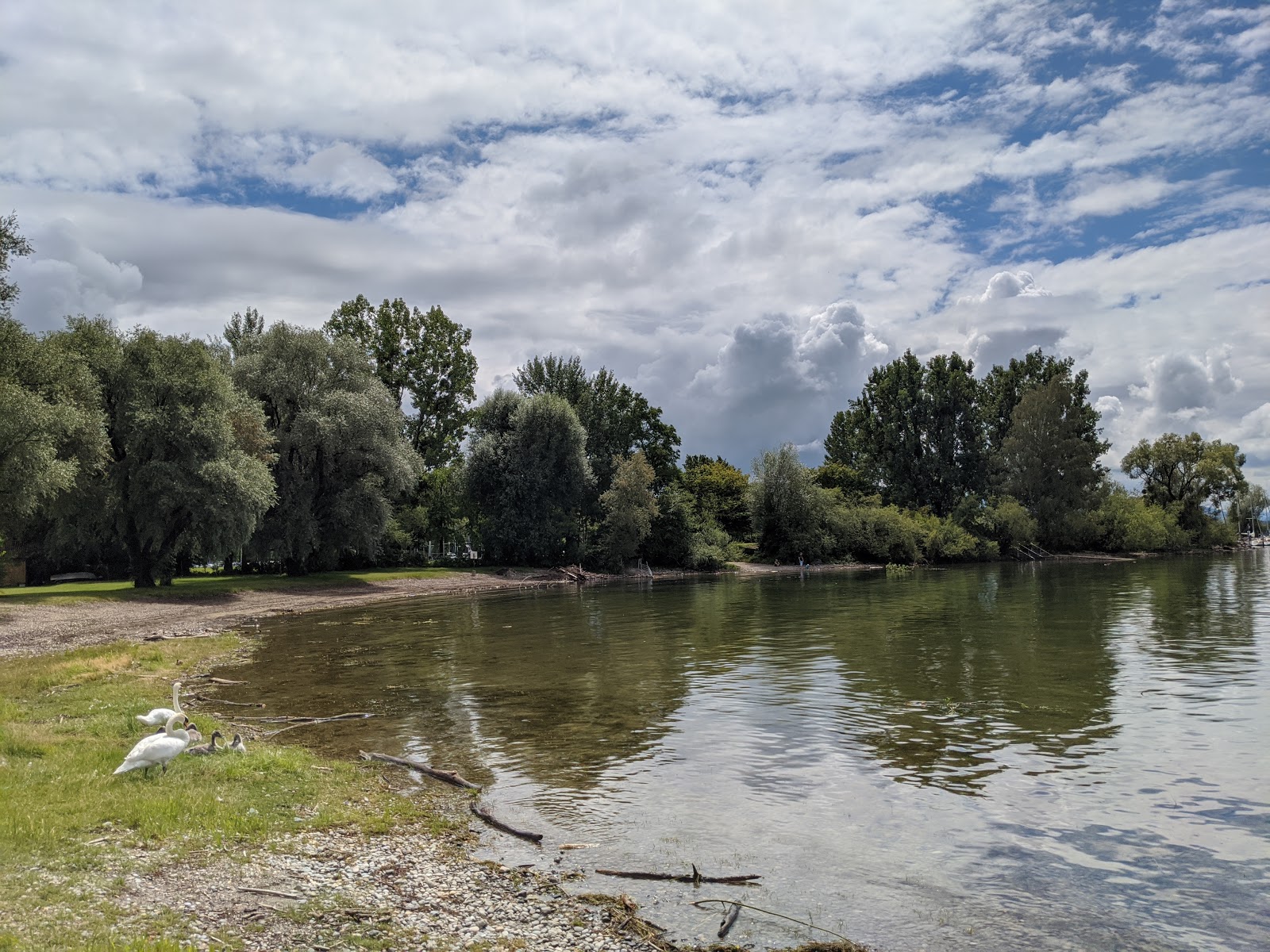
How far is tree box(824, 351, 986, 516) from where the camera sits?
125000 mm

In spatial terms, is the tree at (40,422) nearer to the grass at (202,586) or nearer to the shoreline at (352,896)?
the grass at (202,586)

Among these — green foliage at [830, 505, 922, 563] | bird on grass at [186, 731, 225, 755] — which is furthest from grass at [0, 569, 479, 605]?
green foliage at [830, 505, 922, 563]

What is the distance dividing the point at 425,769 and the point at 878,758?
795 centimetres

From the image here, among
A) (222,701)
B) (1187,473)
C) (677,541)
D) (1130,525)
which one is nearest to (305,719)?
(222,701)

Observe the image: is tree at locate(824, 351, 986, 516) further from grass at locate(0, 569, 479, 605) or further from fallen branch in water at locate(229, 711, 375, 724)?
fallen branch in water at locate(229, 711, 375, 724)

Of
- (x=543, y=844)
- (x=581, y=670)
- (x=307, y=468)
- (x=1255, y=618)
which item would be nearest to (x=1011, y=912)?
(x=543, y=844)

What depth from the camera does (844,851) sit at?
11.4m

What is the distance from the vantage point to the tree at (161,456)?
1932 inches

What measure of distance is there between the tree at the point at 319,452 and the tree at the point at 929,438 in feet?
255

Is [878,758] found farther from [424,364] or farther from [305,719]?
[424,364]

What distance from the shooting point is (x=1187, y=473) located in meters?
126

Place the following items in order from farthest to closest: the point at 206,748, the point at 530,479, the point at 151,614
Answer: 1. the point at 530,479
2. the point at 151,614
3. the point at 206,748

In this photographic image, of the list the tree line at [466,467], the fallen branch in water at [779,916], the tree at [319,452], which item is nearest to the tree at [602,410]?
the tree line at [466,467]

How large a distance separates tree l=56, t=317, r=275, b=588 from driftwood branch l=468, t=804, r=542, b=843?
42369 mm
